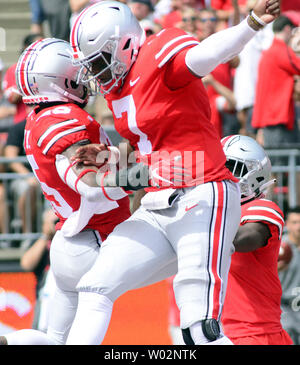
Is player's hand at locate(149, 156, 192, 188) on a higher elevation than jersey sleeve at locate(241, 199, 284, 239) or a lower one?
higher

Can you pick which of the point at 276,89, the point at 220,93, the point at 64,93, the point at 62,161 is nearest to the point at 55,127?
the point at 62,161

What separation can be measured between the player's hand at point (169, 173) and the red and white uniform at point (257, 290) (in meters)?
0.57

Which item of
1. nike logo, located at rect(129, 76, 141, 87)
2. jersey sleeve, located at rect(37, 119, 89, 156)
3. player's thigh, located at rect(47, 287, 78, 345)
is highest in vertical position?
nike logo, located at rect(129, 76, 141, 87)

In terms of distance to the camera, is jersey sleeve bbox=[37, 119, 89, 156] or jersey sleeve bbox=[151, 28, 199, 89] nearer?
jersey sleeve bbox=[151, 28, 199, 89]

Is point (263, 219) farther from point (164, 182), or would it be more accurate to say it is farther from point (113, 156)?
point (113, 156)

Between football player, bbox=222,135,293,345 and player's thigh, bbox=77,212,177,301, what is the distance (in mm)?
560

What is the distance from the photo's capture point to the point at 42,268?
19.8 feet

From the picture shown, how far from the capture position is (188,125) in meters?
3.30

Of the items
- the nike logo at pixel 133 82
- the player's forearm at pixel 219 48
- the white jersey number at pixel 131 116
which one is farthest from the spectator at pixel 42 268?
the player's forearm at pixel 219 48

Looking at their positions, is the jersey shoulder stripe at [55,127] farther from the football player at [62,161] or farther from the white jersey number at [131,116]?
the white jersey number at [131,116]

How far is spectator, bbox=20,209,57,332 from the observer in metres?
5.66

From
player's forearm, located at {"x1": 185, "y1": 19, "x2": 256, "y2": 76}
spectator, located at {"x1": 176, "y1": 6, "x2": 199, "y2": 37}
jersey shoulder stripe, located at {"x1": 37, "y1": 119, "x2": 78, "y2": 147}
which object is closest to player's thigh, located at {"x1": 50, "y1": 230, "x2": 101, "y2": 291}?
jersey shoulder stripe, located at {"x1": 37, "y1": 119, "x2": 78, "y2": 147}

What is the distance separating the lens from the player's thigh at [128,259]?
3.25m

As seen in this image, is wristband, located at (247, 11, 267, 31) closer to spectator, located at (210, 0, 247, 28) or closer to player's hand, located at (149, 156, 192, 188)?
player's hand, located at (149, 156, 192, 188)
